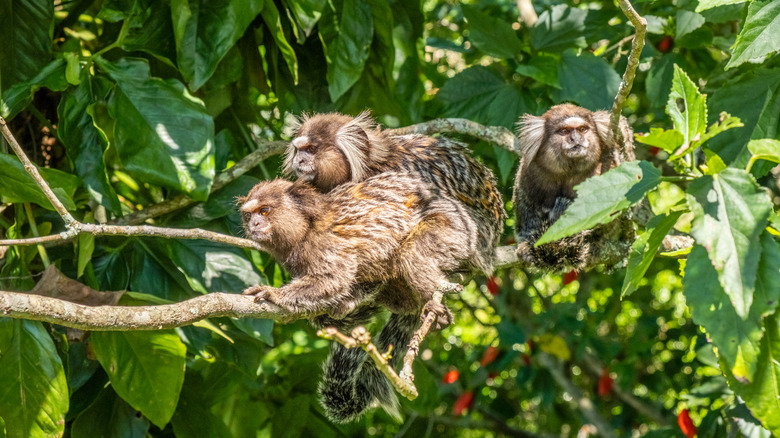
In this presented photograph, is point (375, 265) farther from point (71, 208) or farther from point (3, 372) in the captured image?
point (3, 372)

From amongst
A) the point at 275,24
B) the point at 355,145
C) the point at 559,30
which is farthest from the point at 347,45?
the point at 559,30

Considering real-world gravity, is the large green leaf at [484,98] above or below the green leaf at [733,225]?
below

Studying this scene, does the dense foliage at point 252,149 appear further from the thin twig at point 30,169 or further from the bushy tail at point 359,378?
the thin twig at point 30,169

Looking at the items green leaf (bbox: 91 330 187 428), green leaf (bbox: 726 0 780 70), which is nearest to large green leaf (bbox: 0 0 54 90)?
green leaf (bbox: 91 330 187 428)

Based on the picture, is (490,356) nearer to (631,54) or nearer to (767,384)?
(631,54)

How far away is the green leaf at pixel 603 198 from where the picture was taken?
6.52 feet

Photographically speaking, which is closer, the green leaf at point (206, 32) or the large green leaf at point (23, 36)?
the green leaf at point (206, 32)

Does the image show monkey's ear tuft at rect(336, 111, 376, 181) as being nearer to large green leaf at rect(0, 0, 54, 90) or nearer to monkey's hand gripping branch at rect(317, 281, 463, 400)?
monkey's hand gripping branch at rect(317, 281, 463, 400)

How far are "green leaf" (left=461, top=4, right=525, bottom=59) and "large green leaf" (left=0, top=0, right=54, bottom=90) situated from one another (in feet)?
6.41

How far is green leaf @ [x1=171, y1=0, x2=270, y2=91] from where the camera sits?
3297 mm

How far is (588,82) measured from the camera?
368 cm

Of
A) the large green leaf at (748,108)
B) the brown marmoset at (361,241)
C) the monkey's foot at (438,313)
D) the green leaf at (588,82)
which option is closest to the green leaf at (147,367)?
the brown marmoset at (361,241)

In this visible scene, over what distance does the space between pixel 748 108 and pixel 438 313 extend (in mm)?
1469

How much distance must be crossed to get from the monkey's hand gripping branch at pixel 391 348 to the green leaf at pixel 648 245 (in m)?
0.64
